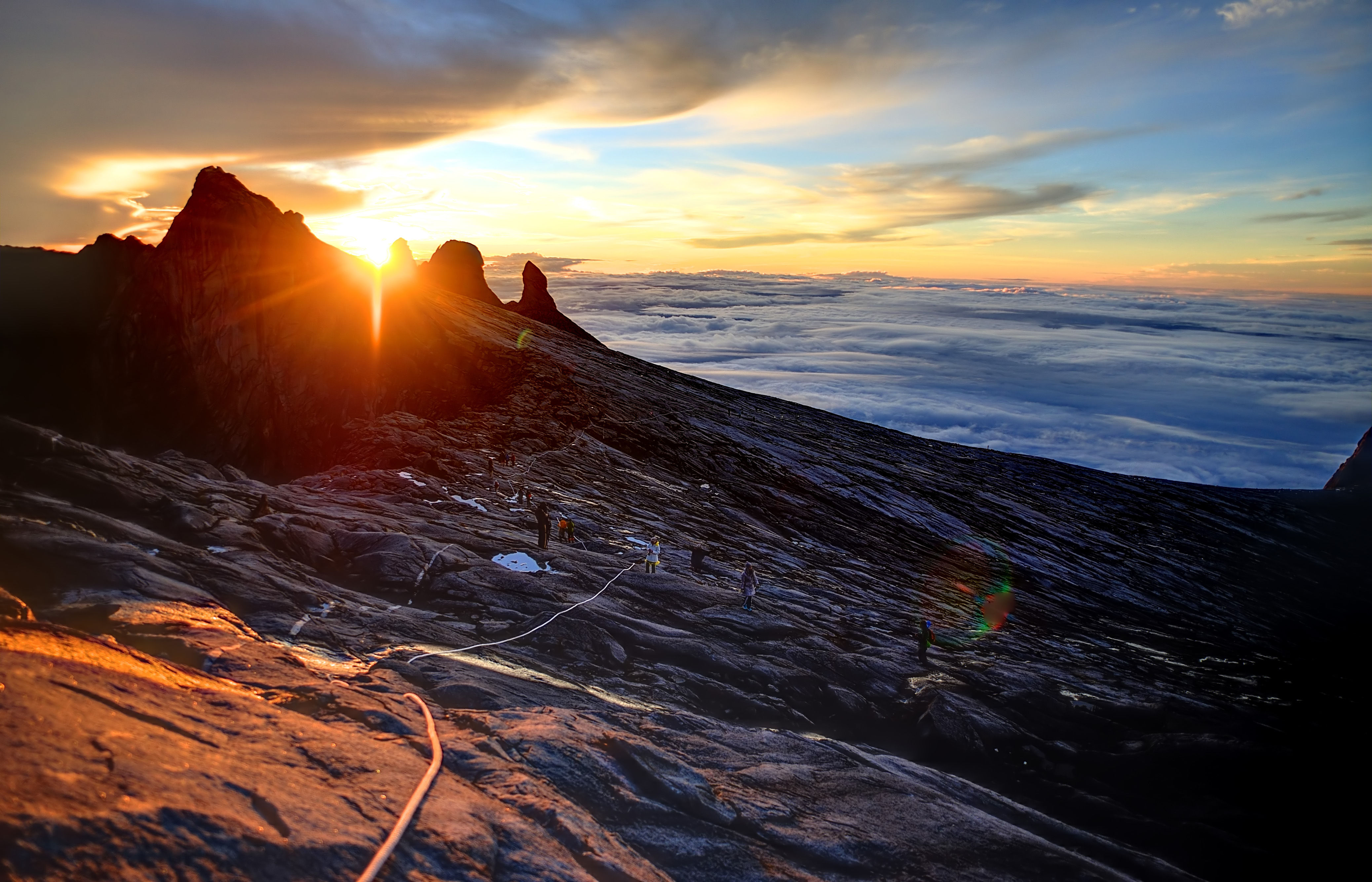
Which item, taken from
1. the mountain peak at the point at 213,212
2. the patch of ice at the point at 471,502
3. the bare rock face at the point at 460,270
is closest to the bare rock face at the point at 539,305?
the bare rock face at the point at 460,270

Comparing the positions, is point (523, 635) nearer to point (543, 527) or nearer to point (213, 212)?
point (543, 527)

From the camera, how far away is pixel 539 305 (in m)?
118

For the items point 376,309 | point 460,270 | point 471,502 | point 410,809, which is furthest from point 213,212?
point 460,270

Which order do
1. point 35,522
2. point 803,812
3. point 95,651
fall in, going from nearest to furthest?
point 95,651
point 803,812
point 35,522

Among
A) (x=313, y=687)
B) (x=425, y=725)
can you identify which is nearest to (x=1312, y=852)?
(x=425, y=725)

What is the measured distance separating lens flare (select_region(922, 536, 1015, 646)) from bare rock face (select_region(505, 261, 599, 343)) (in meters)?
68.2

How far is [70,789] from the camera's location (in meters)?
8.38

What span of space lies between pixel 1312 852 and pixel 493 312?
309 feet

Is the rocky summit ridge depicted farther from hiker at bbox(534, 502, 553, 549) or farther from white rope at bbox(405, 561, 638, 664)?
hiker at bbox(534, 502, 553, 549)

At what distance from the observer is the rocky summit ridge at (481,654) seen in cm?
1086

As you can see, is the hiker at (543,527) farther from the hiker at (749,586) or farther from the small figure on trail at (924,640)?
the small figure on trail at (924,640)

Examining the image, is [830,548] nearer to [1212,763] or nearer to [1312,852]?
[1212,763]

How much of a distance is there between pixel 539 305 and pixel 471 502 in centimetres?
8586

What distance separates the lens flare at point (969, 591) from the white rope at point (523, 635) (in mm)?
22601
